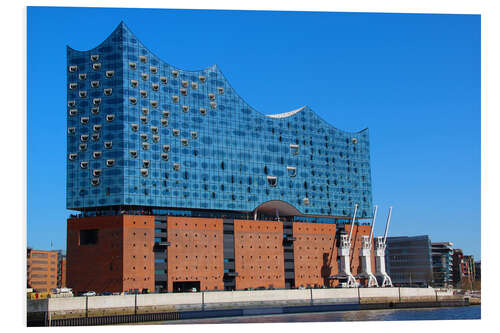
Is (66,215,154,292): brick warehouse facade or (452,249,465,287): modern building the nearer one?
(66,215,154,292): brick warehouse facade

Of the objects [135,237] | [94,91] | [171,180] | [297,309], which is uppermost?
[94,91]

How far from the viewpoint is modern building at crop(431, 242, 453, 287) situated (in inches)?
7387

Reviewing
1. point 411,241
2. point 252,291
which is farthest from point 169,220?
Answer: point 411,241

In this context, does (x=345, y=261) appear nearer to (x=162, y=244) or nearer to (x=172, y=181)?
(x=172, y=181)

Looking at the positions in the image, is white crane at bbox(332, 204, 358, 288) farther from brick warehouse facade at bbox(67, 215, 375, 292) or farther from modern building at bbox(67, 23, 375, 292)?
brick warehouse facade at bbox(67, 215, 375, 292)

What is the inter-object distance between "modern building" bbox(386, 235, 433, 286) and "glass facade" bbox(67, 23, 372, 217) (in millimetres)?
72370

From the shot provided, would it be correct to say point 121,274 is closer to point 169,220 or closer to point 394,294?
point 169,220

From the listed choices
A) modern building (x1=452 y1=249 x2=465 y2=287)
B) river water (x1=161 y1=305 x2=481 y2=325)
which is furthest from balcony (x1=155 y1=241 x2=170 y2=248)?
modern building (x1=452 y1=249 x2=465 y2=287)

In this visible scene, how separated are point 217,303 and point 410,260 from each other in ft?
320

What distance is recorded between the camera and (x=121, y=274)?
9812cm

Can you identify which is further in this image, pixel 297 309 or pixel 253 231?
pixel 253 231

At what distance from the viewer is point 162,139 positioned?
346 ft

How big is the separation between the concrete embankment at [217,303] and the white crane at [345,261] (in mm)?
7300

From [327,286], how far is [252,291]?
80.6 feet
